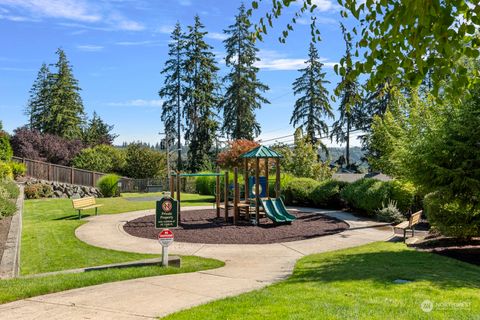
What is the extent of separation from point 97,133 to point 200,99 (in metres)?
24.1

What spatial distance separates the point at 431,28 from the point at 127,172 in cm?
3975

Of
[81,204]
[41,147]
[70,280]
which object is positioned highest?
[41,147]

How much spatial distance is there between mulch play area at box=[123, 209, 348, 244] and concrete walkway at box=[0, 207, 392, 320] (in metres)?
0.58

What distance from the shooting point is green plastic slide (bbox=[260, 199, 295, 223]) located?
14.0 m

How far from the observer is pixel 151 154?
40969 mm

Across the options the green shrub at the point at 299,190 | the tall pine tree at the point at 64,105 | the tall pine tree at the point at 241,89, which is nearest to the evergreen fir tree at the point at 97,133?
the tall pine tree at the point at 64,105

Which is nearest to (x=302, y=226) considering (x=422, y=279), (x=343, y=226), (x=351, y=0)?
(x=343, y=226)

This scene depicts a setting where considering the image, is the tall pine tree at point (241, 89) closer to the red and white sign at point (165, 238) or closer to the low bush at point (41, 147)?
the low bush at point (41, 147)

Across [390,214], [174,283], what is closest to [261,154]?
[390,214]

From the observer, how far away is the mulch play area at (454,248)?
9219 millimetres
